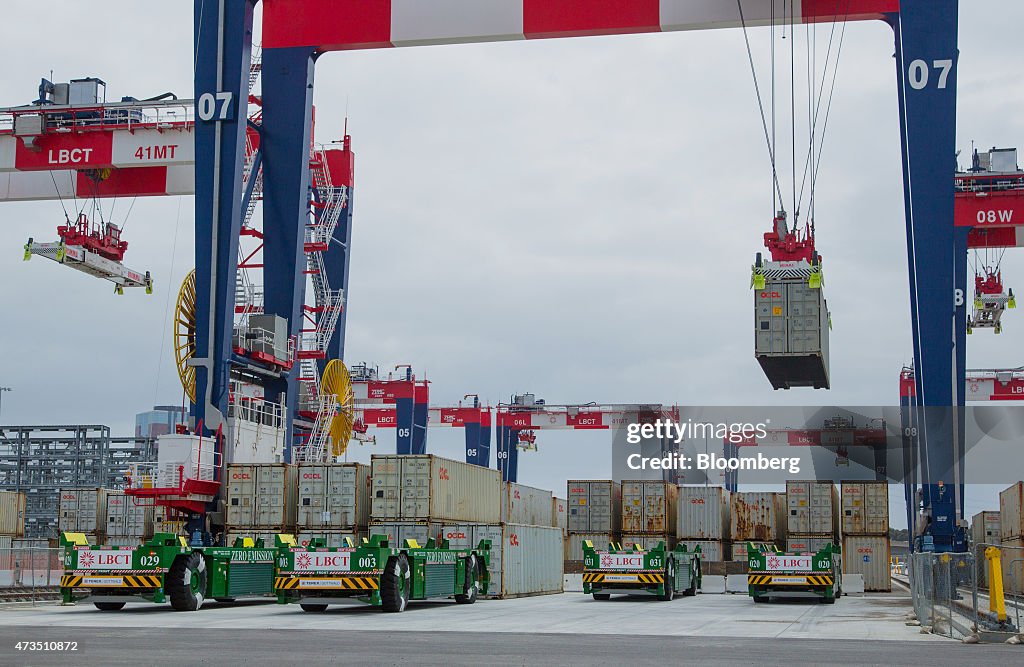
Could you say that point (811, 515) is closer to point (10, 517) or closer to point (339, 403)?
point (339, 403)

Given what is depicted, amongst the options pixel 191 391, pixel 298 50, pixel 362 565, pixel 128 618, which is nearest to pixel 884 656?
pixel 362 565

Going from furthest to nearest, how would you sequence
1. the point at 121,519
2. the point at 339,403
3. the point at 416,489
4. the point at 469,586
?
the point at 121,519 < the point at 339,403 < the point at 416,489 < the point at 469,586

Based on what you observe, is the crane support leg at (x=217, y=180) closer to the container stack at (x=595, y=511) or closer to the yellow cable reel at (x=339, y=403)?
the yellow cable reel at (x=339, y=403)

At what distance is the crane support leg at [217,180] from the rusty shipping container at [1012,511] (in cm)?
1774

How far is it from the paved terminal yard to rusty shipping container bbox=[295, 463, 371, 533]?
328cm

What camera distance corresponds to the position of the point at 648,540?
33469mm

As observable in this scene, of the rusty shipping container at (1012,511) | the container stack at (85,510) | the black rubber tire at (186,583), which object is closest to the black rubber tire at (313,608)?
the black rubber tire at (186,583)

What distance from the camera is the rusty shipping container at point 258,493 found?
2459cm

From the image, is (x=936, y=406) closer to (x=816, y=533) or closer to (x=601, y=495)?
(x=816, y=533)

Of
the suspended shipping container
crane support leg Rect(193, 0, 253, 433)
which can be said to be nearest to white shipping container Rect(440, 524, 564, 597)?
crane support leg Rect(193, 0, 253, 433)

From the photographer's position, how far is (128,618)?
17094 millimetres

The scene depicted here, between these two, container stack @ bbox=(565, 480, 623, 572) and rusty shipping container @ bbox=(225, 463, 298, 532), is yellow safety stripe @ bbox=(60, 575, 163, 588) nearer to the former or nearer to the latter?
rusty shipping container @ bbox=(225, 463, 298, 532)

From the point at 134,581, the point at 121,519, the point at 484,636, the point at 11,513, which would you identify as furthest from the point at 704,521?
the point at 484,636

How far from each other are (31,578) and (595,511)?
15.3 metres
